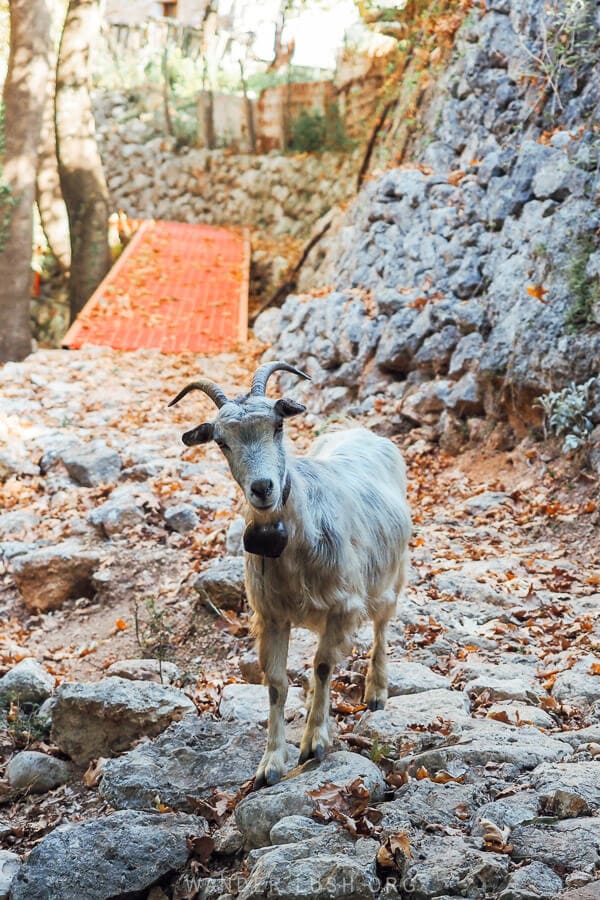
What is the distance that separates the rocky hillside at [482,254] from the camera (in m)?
8.60

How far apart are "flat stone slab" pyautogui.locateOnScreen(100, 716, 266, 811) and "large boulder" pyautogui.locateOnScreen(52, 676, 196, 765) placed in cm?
31

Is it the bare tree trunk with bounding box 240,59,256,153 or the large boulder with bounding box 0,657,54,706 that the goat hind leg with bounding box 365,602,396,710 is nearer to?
the large boulder with bounding box 0,657,54,706

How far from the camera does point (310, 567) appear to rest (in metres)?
3.90

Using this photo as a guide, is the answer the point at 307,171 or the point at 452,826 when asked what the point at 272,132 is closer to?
the point at 307,171

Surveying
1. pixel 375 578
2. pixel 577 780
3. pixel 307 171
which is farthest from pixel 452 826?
pixel 307 171

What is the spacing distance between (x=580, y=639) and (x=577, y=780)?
222cm

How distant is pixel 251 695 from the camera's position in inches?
195

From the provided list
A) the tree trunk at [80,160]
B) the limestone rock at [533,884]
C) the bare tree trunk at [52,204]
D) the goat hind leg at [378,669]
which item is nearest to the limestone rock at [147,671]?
the goat hind leg at [378,669]

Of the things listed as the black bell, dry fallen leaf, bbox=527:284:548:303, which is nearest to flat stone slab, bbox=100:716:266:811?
the black bell

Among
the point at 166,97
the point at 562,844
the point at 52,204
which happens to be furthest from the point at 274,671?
the point at 166,97

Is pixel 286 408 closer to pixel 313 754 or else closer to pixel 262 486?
pixel 262 486

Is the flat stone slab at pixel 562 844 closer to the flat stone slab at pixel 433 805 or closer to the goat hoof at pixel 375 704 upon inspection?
the flat stone slab at pixel 433 805

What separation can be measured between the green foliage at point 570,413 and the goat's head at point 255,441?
4643 millimetres

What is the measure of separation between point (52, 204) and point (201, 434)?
15577 mm
